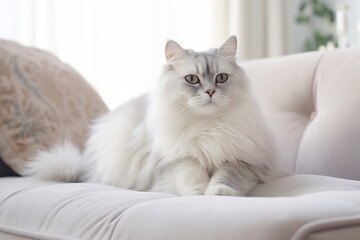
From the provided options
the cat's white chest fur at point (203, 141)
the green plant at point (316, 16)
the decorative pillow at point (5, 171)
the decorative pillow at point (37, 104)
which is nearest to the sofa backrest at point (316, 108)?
the cat's white chest fur at point (203, 141)

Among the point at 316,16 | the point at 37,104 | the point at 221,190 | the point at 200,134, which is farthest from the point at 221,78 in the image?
the point at 316,16

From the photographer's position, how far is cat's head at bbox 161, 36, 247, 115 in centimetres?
147

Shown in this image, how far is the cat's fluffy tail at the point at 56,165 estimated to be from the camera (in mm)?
1718

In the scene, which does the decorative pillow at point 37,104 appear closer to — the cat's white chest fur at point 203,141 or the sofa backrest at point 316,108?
the cat's white chest fur at point 203,141

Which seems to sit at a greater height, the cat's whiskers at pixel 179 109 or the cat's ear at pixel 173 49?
the cat's ear at pixel 173 49

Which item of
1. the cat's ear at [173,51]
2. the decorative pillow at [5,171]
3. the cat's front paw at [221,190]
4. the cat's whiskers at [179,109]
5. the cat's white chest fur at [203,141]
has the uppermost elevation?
the cat's ear at [173,51]

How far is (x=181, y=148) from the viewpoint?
4.97 feet

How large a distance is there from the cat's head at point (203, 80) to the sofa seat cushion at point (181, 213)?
26 centimetres

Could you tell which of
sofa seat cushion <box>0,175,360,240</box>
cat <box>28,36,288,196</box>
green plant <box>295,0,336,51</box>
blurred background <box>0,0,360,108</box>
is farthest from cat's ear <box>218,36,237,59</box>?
green plant <box>295,0,336,51</box>

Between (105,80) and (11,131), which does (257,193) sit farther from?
(105,80)

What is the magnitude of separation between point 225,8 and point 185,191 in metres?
2.42

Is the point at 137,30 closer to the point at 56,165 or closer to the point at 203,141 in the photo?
the point at 56,165

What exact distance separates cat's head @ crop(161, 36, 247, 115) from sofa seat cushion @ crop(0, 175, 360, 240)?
0.26 metres

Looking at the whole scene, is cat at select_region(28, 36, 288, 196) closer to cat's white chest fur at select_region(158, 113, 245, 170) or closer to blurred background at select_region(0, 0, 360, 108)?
cat's white chest fur at select_region(158, 113, 245, 170)
